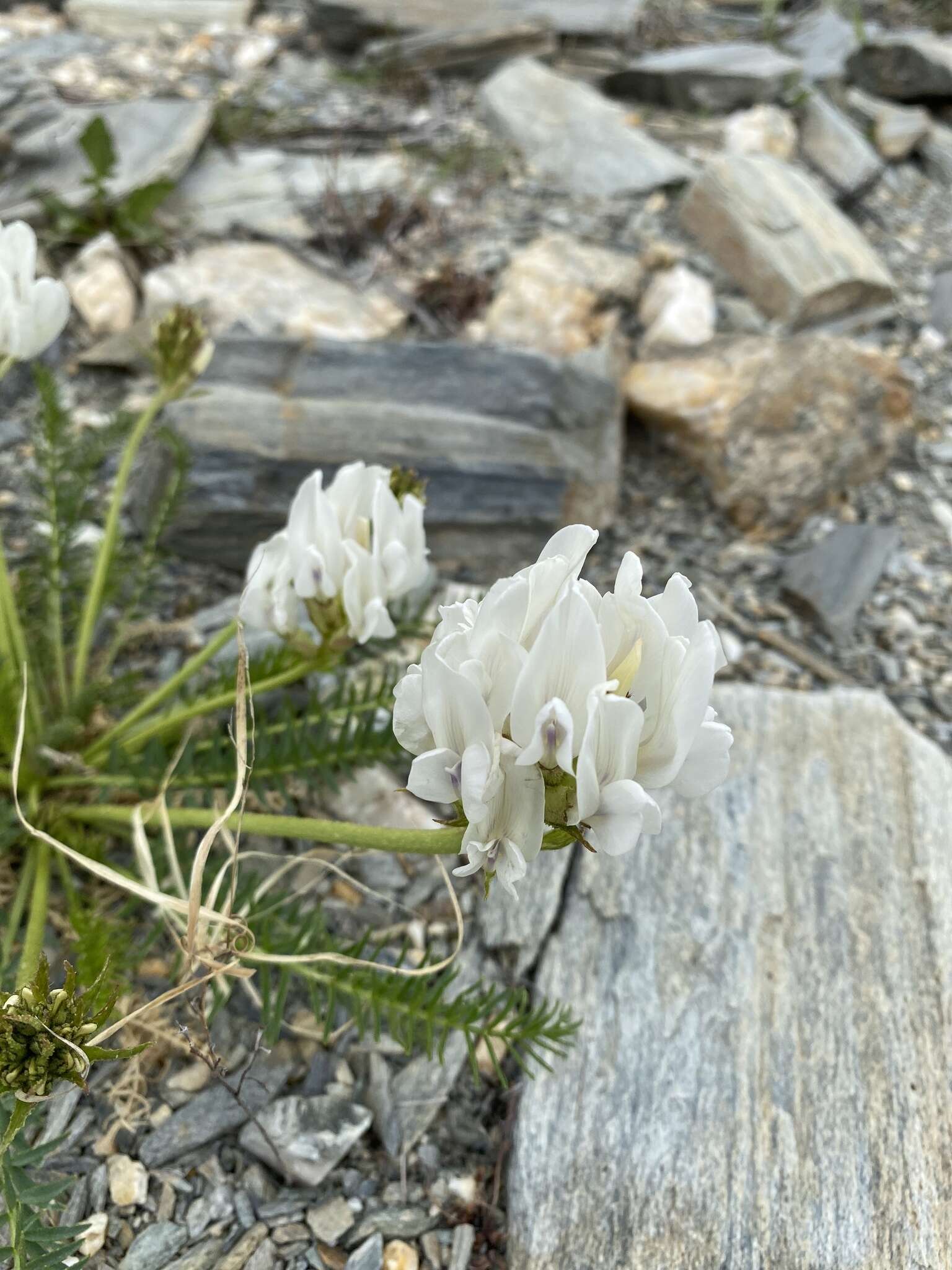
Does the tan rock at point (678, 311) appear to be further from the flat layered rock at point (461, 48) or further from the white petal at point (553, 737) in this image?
the white petal at point (553, 737)

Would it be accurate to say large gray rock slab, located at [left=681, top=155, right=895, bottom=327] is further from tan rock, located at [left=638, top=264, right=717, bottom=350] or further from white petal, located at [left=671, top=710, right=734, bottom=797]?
white petal, located at [left=671, top=710, right=734, bottom=797]

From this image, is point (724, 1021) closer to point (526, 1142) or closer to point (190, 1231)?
point (526, 1142)

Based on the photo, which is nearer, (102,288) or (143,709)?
(143,709)

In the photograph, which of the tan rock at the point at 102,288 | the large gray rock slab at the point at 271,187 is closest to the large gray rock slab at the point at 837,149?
the large gray rock slab at the point at 271,187

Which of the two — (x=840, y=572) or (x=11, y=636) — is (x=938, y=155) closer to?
(x=840, y=572)

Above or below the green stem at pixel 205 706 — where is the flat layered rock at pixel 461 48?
above

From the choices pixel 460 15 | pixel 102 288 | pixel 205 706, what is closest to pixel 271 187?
pixel 102 288
